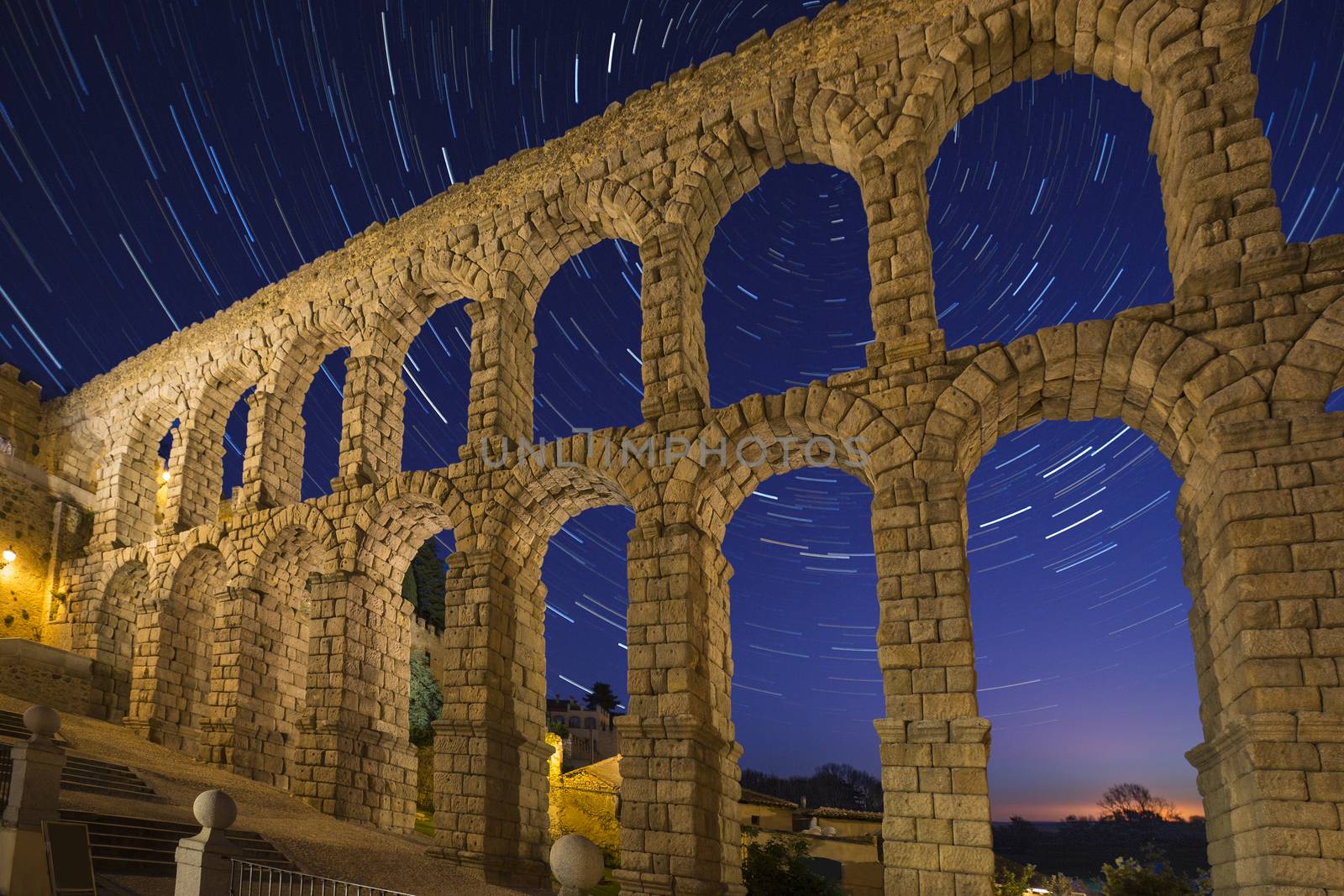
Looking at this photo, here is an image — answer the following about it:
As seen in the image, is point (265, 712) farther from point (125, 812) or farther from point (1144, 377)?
point (1144, 377)

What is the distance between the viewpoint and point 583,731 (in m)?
62.1

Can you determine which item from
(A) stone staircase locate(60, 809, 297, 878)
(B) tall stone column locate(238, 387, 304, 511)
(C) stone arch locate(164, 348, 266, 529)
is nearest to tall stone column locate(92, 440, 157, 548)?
(C) stone arch locate(164, 348, 266, 529)

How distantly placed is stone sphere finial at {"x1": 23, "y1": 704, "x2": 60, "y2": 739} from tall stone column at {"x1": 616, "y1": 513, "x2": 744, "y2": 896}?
673cm

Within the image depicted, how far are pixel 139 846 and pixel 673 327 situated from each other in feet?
33.1

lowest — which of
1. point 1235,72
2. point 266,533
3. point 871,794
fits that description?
point 871,794

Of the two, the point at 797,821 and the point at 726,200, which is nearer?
the point at 726,200

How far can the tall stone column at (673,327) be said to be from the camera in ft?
48.5

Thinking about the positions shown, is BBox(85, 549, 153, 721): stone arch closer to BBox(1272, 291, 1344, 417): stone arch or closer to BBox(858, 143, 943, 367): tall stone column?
BBox(858, 143, 943, 367): tall stone column

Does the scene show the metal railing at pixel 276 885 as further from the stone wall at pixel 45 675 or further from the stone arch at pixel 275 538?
the stone wall at pixel 45 675

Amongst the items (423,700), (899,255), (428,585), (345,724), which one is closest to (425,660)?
(423,700)

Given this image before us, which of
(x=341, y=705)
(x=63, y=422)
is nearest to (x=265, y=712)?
(x=341, y=705)

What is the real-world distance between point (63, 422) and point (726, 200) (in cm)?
2145

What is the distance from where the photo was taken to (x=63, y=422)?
89.5ft

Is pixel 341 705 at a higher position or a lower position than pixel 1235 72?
lower
